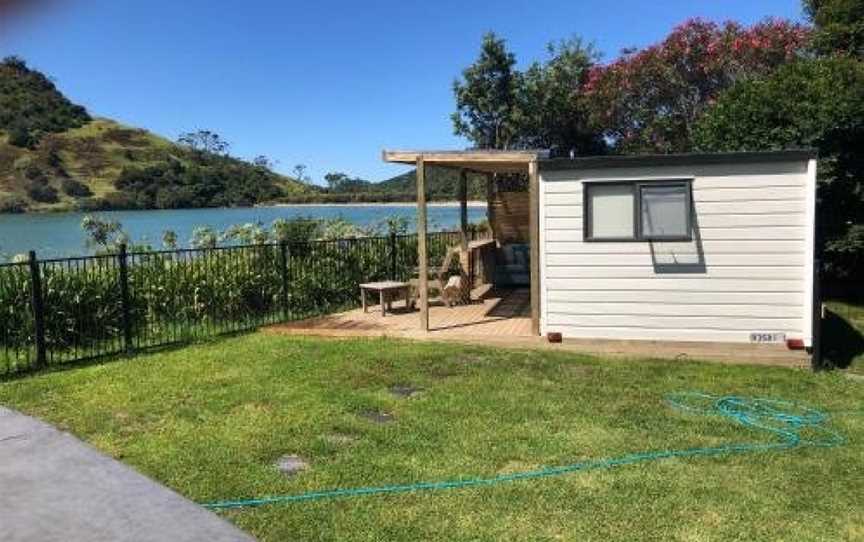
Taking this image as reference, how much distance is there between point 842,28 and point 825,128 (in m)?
4.15

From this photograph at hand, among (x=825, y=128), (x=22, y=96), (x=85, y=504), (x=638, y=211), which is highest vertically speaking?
(x=825, y=128)

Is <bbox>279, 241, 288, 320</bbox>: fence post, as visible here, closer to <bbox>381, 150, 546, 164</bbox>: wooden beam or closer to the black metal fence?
the black metal fence


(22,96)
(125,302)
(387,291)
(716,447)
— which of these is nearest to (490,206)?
(387,291)

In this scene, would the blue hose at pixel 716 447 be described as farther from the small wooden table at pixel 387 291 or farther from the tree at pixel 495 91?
the tree at pixel 495 91

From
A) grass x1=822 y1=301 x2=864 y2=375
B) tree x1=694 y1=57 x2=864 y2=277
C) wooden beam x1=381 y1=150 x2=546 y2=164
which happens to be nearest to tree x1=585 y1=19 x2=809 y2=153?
tree x1=694 y1=57 x2=864 y2=277

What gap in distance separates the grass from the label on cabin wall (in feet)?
2.33

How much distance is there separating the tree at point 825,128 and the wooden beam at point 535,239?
5655 mm

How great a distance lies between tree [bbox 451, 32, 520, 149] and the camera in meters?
22.7

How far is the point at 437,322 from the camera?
396 inches

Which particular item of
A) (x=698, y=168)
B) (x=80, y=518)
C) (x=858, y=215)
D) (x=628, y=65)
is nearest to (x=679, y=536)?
(x=80, y=518)

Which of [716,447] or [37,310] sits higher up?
[37,310]

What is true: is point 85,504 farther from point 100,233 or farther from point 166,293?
point 100,233

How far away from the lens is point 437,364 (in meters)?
7.85

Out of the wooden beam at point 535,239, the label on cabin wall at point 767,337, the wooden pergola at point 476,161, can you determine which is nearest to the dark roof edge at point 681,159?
the wooden beam at point 535,239
